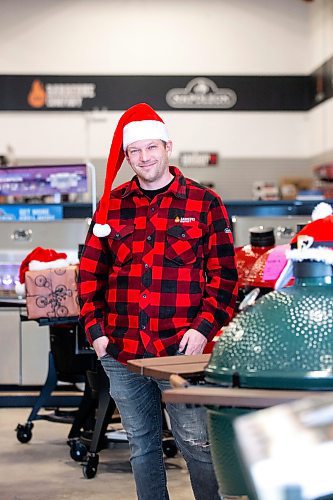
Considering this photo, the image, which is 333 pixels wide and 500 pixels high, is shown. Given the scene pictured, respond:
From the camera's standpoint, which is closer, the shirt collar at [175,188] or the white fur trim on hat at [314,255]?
the white fur trim on hat at [314,255]

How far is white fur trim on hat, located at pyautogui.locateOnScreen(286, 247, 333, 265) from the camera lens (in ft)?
8.09

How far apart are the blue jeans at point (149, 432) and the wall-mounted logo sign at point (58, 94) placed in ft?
38.4

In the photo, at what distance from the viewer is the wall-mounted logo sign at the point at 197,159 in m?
14.9

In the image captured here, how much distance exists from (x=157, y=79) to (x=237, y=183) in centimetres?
181

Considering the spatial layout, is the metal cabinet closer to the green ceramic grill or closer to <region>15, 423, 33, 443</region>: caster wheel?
<region>15, 423, 33, 443</region>: caster wheel

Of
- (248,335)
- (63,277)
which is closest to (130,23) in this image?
(63,277)

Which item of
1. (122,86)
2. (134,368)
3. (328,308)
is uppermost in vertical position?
(122,86)

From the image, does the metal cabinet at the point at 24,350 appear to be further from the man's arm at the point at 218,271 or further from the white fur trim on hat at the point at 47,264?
the man's arm at the point at 218,271

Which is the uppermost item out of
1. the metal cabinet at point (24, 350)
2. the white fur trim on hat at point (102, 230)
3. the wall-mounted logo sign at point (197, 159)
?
the wall-mounted logo sign at point (197, 159)

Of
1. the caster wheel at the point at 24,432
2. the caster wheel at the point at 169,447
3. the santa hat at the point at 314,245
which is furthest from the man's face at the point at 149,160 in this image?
the caster wheel at the point at 24,432

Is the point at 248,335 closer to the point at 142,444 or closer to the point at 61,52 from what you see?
the point at 142,444

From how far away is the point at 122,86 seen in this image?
1497 centimetres

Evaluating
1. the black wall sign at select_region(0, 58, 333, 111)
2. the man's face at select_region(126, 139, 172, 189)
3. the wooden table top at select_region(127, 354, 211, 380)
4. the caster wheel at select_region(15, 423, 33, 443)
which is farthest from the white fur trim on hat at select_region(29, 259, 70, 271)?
the black wall sign at select_region(0, 58, 333, 111)

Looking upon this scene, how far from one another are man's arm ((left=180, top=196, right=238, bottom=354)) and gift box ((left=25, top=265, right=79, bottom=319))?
2.16 metres
